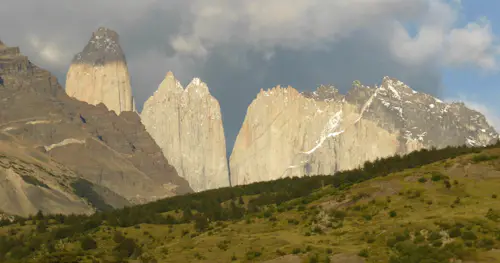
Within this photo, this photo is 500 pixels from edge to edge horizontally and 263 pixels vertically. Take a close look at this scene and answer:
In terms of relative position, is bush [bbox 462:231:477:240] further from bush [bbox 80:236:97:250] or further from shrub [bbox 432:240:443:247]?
bush [bbox 80:236:97:250]

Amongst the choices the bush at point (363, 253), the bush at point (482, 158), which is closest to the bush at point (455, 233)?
the bush at point (363, 253)

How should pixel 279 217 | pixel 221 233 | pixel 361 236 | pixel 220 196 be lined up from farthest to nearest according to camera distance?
1. pixel 220 196
2. pixel 279 217
3. pixel 221 233
4. pixel 361 236

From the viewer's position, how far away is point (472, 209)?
7050cm

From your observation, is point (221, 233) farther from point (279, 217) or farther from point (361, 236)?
point (361, 236)

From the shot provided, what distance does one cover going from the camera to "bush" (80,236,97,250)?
317ft

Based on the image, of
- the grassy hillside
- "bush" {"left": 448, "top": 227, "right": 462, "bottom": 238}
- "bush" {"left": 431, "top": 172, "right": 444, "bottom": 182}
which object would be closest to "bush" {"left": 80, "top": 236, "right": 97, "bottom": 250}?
the grassy hillside

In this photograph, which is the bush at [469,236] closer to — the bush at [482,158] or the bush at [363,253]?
the bush at [363,253]

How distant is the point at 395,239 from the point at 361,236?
5.88m

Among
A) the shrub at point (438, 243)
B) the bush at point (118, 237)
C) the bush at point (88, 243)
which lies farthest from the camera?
the bush at point (118, 237)

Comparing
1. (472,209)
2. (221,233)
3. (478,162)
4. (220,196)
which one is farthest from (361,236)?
(220,196)

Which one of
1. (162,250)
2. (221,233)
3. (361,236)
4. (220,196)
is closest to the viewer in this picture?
(361,236)

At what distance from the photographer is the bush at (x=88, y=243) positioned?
96.7 meters

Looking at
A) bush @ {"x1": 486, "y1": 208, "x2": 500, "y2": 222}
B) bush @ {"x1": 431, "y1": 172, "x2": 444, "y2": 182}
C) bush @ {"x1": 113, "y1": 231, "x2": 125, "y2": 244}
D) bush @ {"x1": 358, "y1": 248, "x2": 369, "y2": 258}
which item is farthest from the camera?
bush @ {"x1": 113, "y1": 231, "x2": 125, "y2": 244}

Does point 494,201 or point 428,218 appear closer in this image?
point 428,218
